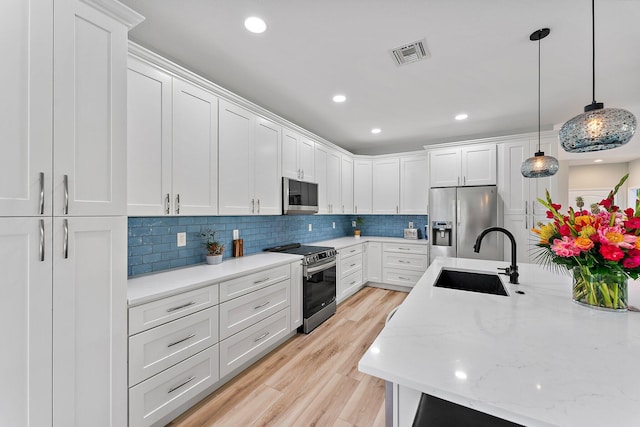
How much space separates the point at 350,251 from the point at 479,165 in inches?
90.8

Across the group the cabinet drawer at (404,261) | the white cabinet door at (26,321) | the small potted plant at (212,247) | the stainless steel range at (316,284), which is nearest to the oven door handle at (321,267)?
the stainless steel range at (316,284)

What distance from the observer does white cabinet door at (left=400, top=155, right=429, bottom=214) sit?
443cm

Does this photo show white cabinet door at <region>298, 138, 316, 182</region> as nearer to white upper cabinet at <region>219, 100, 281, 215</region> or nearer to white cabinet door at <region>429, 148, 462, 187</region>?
white upper cabinet at <region>219, 100, 281, 215</region>

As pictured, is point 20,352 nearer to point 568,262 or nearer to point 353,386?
point 353,386

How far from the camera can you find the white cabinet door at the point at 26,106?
1055 mm

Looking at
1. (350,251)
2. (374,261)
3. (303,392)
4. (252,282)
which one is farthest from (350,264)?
(303,392)

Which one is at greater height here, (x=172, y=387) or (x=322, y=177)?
(x=322, y=177)

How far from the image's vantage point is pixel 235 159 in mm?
2457

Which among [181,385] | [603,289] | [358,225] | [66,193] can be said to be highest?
[66,193]

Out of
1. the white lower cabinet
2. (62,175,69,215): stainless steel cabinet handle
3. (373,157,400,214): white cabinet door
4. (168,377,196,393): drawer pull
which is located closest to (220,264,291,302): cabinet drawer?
the white lower cabinet

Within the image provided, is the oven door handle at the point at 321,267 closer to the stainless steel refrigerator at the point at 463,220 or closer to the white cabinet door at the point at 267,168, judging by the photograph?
the white cabinet door at the point at 267,168

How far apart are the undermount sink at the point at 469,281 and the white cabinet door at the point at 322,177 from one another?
82.6 inches

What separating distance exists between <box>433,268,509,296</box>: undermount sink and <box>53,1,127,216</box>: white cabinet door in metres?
2.16

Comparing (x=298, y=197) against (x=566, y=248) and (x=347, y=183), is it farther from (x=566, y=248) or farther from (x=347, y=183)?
(x=566, y=248)
